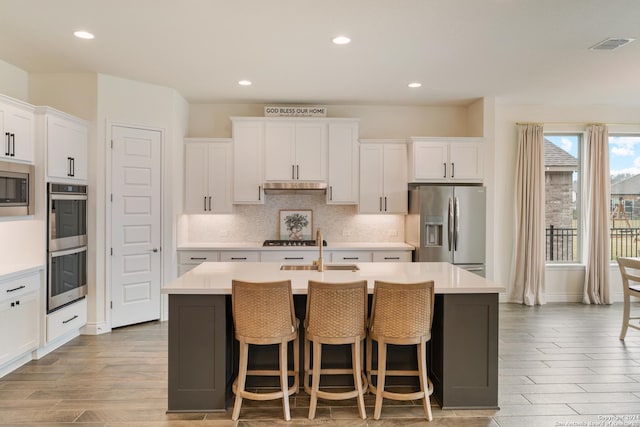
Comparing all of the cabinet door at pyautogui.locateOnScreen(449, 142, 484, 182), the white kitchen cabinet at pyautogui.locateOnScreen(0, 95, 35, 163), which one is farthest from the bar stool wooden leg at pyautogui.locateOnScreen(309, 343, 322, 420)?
→ the cabinet door at pyautogui.locateOnScreen(449, 142, 484, 182)

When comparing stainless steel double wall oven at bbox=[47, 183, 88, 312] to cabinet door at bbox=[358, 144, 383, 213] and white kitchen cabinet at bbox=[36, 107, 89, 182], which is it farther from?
cabinet door at bbox=[358, 144, 383, 213]

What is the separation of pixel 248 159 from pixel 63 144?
2203mm

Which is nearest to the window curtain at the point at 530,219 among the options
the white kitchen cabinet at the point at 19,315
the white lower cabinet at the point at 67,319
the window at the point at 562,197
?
the window at the point at 562,197

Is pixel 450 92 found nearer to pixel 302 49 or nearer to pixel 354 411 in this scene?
pixel 302 49

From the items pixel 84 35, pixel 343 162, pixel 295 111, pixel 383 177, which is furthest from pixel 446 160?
pixel 84 35

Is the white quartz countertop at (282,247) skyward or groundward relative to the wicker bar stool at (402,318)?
skyward

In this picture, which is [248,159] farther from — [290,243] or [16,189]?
[16,189]

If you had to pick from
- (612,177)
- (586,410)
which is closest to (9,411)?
(586,410)

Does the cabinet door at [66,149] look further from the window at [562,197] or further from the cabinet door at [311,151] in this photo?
the window at [562,197]

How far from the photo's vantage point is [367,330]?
307 centimetres

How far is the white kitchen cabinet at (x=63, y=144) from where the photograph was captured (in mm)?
4141

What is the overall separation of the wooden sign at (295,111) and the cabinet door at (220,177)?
725 mm

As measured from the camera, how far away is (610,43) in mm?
3842

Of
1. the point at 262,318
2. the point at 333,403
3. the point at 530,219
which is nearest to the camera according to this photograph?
the point at 262,318
